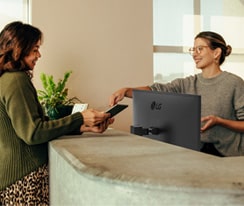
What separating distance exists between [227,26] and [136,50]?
1.48 metres

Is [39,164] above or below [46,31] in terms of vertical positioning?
below

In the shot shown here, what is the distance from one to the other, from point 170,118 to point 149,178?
35.7 inches

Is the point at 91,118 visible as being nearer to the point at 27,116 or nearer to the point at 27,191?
the point at 27,116

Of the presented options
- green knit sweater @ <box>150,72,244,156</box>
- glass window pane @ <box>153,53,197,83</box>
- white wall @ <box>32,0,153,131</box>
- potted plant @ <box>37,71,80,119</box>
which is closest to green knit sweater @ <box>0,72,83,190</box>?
green knit sweater @ <box>150,72,244,156</box>

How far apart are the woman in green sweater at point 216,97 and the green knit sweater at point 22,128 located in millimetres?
958

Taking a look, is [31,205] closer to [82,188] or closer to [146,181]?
[82,188]

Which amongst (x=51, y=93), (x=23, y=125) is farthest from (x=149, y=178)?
(x=51, y=93)

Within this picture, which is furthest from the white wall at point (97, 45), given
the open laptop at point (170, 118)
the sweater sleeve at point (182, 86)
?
the open laptop at point (170, 118)

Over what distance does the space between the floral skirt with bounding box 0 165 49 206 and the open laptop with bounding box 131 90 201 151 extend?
538 millimetres

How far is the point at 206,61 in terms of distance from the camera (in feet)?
8.23

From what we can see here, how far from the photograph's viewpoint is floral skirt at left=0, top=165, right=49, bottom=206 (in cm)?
145

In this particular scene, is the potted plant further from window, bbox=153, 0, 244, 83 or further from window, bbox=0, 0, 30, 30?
window, bbox=153, 0, 244, 83

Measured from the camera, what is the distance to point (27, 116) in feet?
4.44

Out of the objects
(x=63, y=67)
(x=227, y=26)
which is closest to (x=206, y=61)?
(x=63, y=67)
